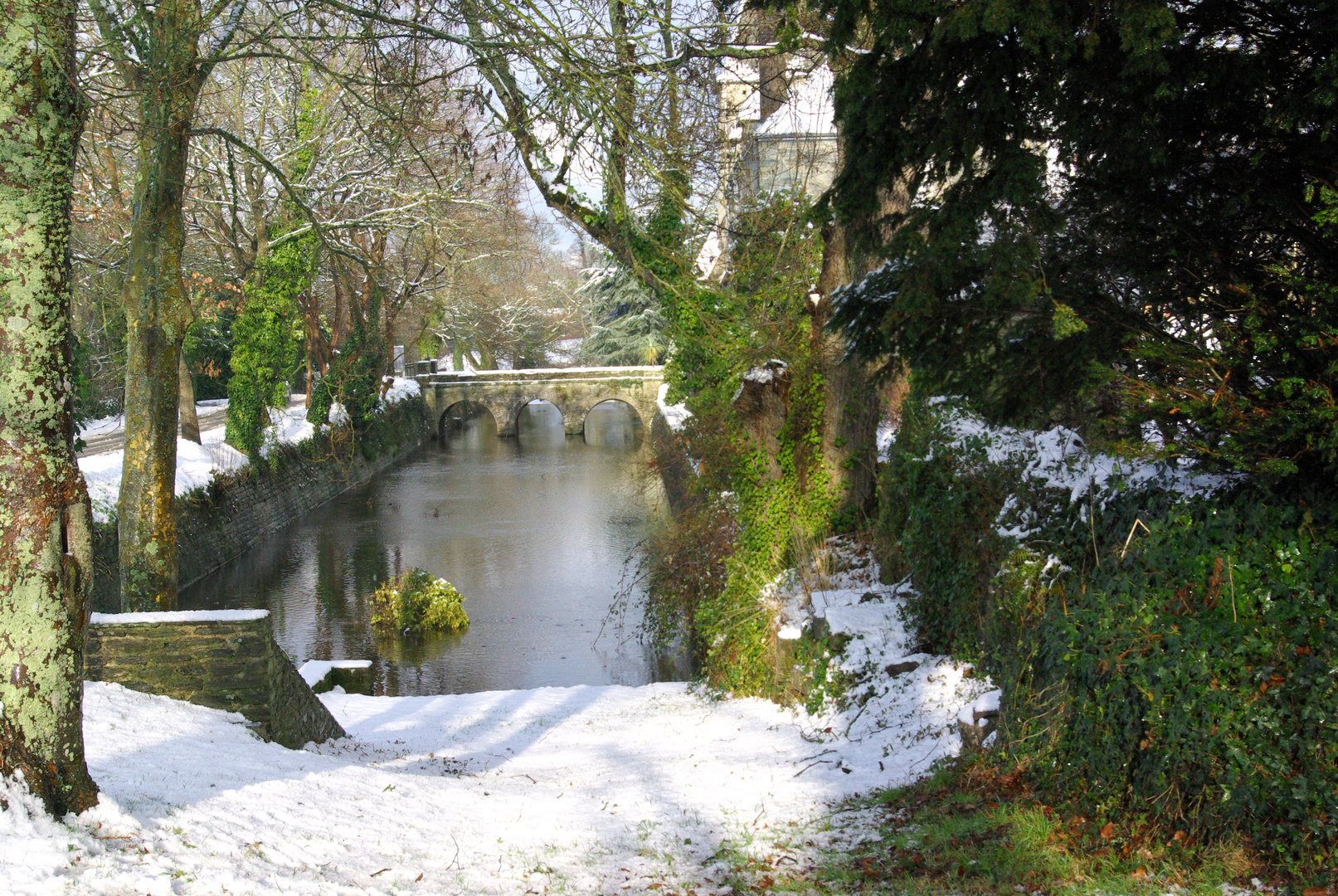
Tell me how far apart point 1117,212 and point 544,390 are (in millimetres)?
39549

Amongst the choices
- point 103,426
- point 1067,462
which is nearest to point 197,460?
point 103,426

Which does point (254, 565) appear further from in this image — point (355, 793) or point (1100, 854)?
point (1100, 854)

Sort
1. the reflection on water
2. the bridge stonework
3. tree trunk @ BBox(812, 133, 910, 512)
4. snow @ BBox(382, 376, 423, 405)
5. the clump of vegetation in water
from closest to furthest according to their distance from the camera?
1. tree trunk @ BBox(812, 133, 910, 512)
2. the reflection on water
3. the clump of vegetation in water
4. snow @ BBox(382, 376, 423, 405)
5. the bridge stonework

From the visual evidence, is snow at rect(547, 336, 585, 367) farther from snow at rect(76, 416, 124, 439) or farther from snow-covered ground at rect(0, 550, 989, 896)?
snow-covered ground at rect(0, 550, 989, 896)

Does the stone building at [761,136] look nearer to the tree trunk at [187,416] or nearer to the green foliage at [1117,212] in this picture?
the green foliage at [1117,212]

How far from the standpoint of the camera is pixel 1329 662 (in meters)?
3.33

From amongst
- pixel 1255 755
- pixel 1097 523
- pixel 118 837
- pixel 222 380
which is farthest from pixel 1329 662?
pixel 222 380

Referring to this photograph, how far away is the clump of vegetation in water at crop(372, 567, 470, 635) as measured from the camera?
15766mm

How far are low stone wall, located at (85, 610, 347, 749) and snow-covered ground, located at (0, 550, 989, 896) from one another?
156 millimetres

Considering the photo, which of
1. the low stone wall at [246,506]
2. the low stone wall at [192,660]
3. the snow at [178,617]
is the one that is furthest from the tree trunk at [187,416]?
the low stone wall at [192,660]

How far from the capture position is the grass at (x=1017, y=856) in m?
3.56

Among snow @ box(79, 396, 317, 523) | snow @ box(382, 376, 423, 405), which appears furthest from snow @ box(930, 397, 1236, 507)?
snow @ box(382, 376, 423, 405)

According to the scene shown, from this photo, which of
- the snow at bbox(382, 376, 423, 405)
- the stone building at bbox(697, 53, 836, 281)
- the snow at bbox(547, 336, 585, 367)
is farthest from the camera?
the snow at bbox(547, 336, 585, 367)

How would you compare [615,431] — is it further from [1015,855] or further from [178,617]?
[1015,855]
